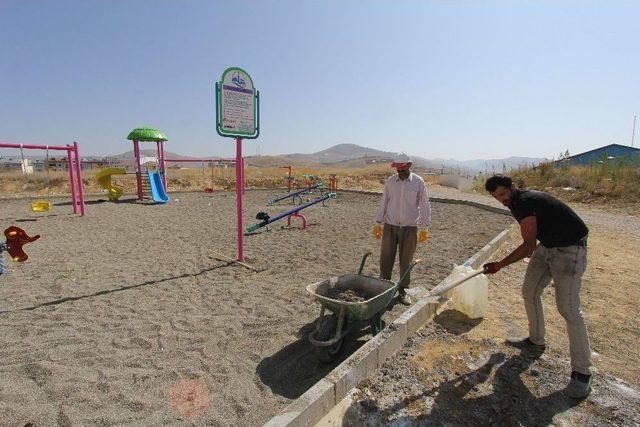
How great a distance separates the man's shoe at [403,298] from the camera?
4499 millimetres

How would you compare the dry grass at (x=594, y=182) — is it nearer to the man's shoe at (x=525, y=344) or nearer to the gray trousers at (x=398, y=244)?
the gray trousers at (x=398, y=244)

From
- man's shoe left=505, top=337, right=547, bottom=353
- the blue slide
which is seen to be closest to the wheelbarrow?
man's shoe left=505, top=337, right=547, bottom=353

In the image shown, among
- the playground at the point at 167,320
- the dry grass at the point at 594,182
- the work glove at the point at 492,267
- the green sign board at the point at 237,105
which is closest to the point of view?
the playground at the point at 167,320

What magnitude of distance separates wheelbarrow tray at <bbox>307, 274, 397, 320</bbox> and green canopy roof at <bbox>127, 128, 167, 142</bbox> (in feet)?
48.4

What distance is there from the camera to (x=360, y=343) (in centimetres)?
363

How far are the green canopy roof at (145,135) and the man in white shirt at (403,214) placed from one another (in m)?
14.2

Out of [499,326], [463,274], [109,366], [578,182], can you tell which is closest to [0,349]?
[109,366]

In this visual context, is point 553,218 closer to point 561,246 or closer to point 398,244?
point 561,246

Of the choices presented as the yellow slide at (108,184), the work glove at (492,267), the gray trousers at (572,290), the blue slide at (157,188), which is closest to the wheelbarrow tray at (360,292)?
the work glove at (492,267)

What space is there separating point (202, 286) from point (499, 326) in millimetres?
3774

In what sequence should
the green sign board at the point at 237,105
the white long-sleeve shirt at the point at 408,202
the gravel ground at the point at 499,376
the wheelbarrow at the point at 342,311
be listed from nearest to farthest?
the gravel ground at the point at 499,376
the wheelbarrow at the point at 342,311
the white long-sleeve shirt at the point at 408,202
the green sign board at the point at 237,105

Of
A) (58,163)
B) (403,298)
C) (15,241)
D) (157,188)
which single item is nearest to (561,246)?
(403,298)

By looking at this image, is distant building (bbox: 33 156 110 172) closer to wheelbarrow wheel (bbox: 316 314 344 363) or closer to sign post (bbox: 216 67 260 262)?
sign post (bbox: 216 67 260 262)

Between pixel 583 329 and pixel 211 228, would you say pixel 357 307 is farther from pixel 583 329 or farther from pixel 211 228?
pixel 211 228
